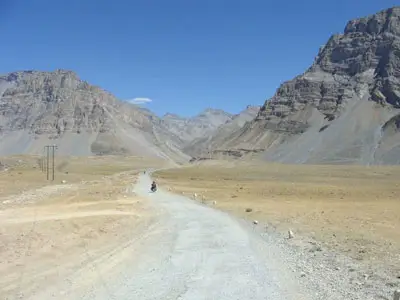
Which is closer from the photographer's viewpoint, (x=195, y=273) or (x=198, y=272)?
(x=195, y=273)

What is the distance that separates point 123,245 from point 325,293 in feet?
31.6

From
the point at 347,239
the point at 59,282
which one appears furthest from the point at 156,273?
the point at 347,239

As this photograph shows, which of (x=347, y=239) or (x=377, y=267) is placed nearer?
(x=377, y=267)

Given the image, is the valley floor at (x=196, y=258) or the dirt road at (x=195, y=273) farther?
the valley floor at (x=196, y=258)

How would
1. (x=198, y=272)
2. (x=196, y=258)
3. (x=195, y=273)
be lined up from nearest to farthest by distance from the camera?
(x=195, y=273) < (x=198, y=272) < (x=196, y=258)

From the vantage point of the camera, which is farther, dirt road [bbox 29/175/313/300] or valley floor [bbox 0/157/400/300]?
valley floor [bbox 0/157/400/300]

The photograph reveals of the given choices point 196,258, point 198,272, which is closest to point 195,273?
point 198,272

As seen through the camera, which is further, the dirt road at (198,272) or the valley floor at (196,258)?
the valley floor at (196,258)

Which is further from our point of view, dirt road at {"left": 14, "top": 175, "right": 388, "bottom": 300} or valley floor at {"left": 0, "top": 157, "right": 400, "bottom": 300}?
valley floor at {"left": 0, "top": 157, "right": 400, "bottom": 300}

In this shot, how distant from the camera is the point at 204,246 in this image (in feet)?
62.0

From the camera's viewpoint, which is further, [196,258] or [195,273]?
[196,258]

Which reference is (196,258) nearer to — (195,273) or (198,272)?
(198,272)

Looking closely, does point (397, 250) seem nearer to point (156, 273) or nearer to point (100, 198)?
point (156, 273)

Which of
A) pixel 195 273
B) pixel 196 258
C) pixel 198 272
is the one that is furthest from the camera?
pixel 196 258
